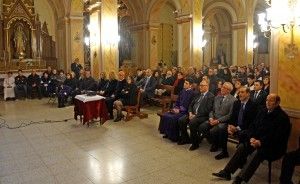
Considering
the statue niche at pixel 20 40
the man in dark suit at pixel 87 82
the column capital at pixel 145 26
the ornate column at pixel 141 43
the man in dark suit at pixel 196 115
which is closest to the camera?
the man in dark suit at pixel 196 115

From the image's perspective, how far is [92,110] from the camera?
324 inches

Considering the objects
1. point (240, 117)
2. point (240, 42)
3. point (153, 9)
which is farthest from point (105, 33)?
point (240, 42)

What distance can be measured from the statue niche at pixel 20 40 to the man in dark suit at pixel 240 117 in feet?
49.5

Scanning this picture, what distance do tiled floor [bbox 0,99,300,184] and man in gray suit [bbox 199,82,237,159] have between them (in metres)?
0.33

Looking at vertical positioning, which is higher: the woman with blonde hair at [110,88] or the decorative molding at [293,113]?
the woman with blonde hair at [110,88]

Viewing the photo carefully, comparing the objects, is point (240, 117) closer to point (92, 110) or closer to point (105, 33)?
point (92, 110)

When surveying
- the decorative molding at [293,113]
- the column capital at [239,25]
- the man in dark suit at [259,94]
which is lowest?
the decorative molding at [293,113]

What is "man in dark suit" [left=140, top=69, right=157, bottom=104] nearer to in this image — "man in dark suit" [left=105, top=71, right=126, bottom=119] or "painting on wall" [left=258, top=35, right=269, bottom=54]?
"man in dark suit" [left=105, top=71, right=126, bottom=119]

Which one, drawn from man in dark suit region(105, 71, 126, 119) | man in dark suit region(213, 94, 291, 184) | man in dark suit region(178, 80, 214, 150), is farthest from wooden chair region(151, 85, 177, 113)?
man in dark suit region(213, 94, 291, 184)

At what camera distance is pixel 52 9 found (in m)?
18.4

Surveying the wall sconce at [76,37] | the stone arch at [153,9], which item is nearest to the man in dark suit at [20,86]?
the wall sconce at [76,37]

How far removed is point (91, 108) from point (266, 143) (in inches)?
196

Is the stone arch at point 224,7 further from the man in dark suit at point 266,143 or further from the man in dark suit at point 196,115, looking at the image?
the man in dark suit at point 266,143

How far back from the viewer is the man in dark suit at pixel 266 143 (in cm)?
436
